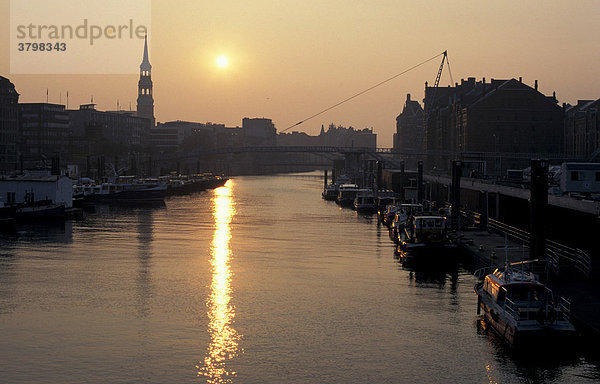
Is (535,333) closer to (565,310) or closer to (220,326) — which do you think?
(565,310)

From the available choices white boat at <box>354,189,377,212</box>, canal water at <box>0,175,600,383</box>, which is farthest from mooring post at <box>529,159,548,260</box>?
white boat at <box>354,189,377,212</box>

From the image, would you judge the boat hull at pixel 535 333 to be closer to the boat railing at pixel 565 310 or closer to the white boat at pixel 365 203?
the boat railing at pixel 565 310

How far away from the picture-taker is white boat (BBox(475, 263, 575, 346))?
30.3 m

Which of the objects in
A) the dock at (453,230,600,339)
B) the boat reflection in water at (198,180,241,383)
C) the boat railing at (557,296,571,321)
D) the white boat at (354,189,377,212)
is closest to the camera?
the boat reflection in water at (198,180,241,383)

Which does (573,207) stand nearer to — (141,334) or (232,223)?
(141,334)

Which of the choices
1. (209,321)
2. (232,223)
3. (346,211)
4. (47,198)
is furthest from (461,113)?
(209,321)

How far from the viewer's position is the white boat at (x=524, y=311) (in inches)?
1193

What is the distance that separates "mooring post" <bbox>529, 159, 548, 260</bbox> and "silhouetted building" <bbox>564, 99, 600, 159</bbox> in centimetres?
10085

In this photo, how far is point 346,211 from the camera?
115188 millimetres

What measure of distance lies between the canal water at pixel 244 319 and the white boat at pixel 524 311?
751mm

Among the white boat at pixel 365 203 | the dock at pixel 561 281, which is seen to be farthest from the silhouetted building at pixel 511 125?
the dock at pixel 561 281

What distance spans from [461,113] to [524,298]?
14007cm

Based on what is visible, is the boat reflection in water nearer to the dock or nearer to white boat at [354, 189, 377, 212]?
the dock

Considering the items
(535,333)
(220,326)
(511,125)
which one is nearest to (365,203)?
(511,125)
